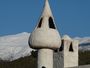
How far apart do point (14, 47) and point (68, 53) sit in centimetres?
2511

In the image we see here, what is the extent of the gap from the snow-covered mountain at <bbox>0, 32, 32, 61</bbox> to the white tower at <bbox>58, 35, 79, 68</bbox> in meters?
23.7

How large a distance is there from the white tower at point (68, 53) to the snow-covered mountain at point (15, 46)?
22.9 metres

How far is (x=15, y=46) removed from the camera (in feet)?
163

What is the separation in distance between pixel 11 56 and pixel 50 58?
32982 mm

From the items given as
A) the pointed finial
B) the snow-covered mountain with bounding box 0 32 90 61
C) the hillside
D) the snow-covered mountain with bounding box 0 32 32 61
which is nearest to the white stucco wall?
the pointed finial

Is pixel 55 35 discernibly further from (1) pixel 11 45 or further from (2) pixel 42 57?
(1) pixel 11 45

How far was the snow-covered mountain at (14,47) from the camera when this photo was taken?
49.1 meters

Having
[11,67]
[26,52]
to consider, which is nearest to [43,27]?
[11,67]

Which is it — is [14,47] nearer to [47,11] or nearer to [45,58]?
[47,11]

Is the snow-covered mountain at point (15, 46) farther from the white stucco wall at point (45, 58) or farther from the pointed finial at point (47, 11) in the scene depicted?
the white stucco wall at point (45, 58)

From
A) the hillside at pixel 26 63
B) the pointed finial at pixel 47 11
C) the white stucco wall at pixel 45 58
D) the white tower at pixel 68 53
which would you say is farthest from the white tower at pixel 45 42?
the hillside at pixel 26 63

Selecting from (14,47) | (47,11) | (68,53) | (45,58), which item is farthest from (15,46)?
(45,58)

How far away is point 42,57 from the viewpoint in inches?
709

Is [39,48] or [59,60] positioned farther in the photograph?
[59,60]
